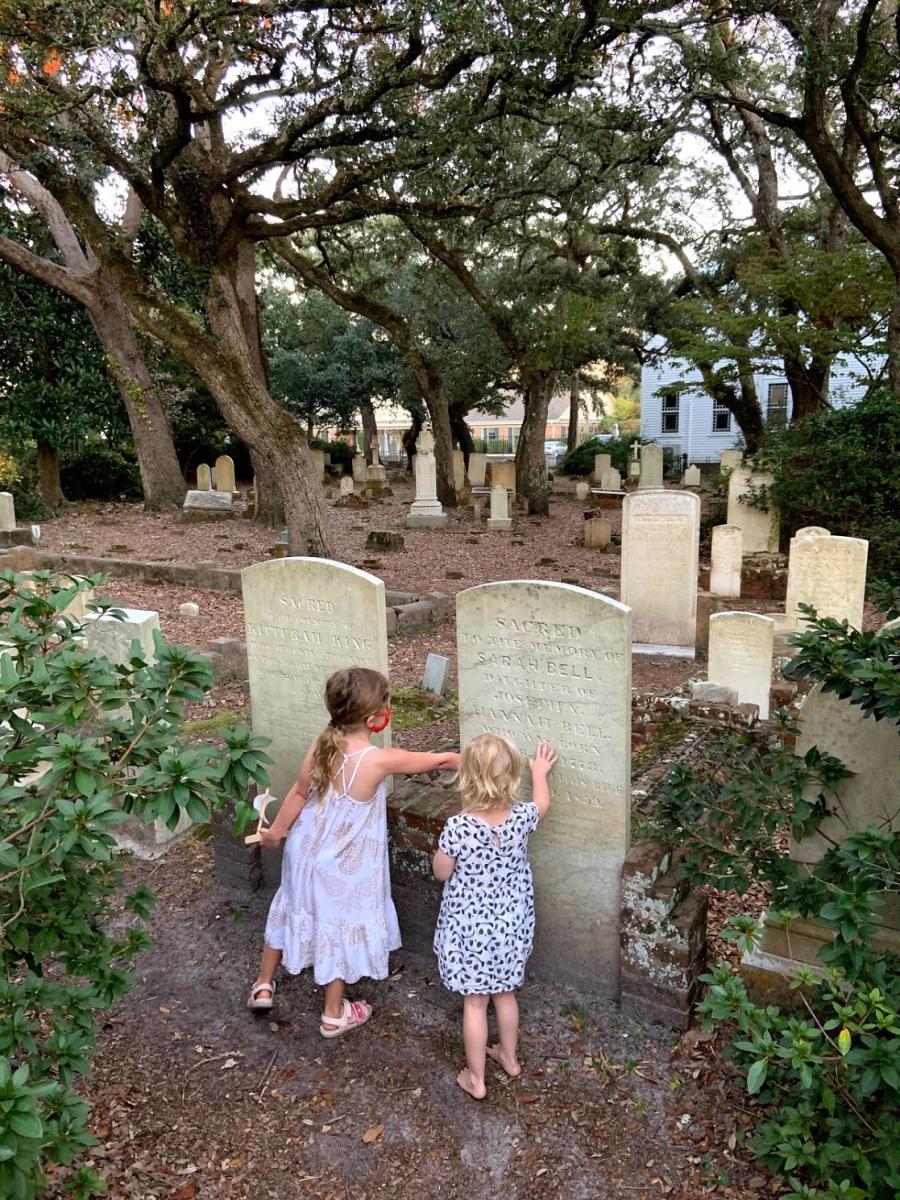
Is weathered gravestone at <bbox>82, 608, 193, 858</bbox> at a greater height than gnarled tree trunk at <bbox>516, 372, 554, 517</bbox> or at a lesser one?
lesser

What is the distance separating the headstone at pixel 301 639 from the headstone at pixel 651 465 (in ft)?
57.9

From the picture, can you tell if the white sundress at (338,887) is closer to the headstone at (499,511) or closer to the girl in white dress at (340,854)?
the girl in white dress at (340,854)

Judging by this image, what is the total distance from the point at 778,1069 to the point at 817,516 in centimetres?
1189

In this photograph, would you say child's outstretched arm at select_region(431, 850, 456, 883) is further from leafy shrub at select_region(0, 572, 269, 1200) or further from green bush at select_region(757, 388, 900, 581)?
green bush at select_region(757, 388, 900, 581)

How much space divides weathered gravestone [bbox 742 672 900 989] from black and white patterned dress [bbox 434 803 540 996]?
36.4 inches

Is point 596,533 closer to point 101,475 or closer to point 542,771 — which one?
point 542,771

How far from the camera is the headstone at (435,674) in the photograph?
7.39 m

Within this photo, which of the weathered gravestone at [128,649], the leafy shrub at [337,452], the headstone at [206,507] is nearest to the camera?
the weathered gravestone at [128,649]

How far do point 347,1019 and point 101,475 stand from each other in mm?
22703

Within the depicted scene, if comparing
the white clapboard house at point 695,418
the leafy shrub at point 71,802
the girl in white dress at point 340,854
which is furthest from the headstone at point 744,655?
the white clapboard house at point 695,418

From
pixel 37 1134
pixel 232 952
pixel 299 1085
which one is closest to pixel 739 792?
pixel 299 1085

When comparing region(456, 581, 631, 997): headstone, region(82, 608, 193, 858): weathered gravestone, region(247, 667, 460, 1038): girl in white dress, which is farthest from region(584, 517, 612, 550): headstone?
region(247, 667, 460, 1038): girl in white dress

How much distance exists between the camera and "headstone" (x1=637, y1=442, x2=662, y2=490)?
21.0m

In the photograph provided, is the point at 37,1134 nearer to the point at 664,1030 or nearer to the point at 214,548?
the point at 664,1030
